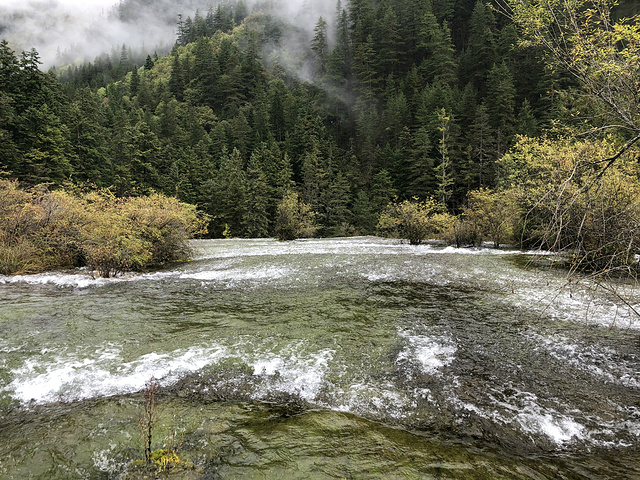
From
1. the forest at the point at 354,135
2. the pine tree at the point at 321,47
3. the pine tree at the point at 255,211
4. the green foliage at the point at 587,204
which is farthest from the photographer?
the pine tree at the point at 321,47

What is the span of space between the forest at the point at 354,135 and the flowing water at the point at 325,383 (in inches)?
152

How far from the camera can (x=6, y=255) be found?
14289 millimetres

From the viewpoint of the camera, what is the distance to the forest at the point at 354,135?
87.0ft

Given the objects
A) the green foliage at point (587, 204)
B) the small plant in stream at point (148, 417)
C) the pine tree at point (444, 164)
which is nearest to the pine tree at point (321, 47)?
the pine tree at point (444, 164)

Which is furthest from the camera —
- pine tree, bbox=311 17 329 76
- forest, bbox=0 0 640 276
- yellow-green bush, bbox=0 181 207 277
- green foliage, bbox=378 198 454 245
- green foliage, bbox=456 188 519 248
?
pine tree, bbox=311 17 329 76

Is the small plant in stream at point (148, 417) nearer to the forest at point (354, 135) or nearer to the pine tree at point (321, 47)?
the forest at point (354, 135)

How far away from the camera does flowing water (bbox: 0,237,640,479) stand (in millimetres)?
4125

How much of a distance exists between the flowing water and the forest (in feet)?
12.7

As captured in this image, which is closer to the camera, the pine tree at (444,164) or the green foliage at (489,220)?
the green foliage at (489,220)

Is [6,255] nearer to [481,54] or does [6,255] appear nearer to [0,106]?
[0,106]

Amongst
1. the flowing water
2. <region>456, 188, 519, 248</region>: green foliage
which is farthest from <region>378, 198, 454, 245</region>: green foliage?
the flowing water

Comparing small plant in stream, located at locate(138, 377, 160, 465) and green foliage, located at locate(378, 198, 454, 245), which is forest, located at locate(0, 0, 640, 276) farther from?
small plant in stream, located at locate(138, 377, 160, 465)

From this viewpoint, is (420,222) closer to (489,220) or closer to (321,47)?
(489,220)

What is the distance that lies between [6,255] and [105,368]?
12.4 m
